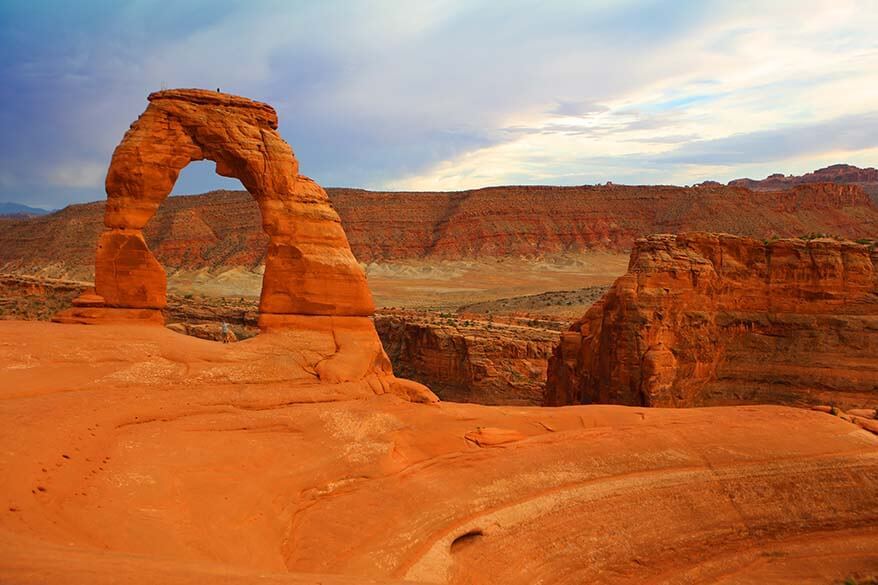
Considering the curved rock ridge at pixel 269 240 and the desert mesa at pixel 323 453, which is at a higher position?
the curved rock ridge at pixel 269 240

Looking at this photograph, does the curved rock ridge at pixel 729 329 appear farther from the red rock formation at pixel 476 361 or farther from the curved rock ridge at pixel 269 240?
the curved rock ridge at pixel 269 240

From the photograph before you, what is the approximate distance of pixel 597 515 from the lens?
13.7 m

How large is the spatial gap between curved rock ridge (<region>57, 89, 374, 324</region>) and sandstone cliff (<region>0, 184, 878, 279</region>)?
80283 mm

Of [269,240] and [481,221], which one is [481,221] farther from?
[269,240]

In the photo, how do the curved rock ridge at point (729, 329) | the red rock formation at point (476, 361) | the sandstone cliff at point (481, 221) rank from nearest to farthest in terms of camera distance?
1. the curved rock ridge at point (729, 329)
2. the red rock formation at point (476, 361)
3. the sandstone cliff at point (481, 221)

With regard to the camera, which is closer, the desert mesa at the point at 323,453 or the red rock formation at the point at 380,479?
the red rock formation at the point at 380,479

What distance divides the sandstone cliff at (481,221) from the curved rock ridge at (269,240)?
3161 inches

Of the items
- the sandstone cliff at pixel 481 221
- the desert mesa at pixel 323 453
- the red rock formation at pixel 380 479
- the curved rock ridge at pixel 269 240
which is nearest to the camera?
the red rock formation at pixel 380 479

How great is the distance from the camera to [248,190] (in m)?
15.8

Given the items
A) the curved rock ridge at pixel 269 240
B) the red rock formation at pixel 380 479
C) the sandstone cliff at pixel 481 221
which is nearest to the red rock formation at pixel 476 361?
the red rock formation at pixel 380 479

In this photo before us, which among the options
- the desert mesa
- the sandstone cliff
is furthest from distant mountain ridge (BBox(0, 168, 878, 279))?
the desert mesa

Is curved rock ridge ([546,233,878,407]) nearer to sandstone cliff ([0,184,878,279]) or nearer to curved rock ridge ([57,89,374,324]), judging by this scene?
curved rock ridge ([57,89,374,324])

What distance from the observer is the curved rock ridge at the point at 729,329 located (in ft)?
73.9

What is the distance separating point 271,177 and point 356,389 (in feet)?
16.4
